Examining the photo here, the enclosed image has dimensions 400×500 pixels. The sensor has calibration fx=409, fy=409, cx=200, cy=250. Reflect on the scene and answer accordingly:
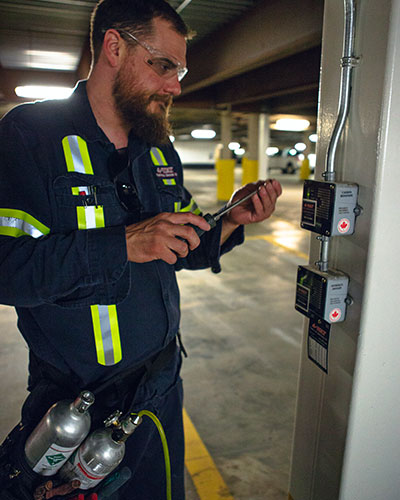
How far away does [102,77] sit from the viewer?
1.41 m

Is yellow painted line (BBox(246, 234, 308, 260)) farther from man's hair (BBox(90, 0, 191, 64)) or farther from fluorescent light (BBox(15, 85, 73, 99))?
man's hair (BBox(90, 0, 191, 64))

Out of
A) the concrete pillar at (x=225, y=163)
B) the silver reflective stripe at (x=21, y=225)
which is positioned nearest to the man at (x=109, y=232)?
the silver reflective stripe at (x=21, y=225)

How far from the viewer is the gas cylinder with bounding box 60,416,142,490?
3.92ft

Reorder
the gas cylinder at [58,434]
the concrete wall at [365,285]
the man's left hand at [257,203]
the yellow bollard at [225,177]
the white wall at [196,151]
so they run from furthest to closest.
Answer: the white wall at [196,151] → the yellow bollard at [225,177] → the man's left hand at [257,203] → the gas cylinder at [58,434] → the concrete wall at [365,285]

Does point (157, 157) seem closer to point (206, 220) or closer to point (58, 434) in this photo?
point (206, 220)

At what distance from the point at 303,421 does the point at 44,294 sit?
1060mm

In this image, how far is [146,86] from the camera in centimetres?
139

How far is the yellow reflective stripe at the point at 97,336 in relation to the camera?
1.27m

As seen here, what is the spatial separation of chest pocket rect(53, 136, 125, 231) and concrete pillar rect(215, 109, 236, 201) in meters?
10.2

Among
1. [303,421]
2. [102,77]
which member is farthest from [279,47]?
[303,421]

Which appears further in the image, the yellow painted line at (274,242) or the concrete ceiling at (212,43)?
the yellow painted line at (274,242)

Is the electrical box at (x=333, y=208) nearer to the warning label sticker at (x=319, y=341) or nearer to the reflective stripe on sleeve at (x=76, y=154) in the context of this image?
the warning label sticker at (x=319, y=341)

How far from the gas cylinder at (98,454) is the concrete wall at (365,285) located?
2.11ft

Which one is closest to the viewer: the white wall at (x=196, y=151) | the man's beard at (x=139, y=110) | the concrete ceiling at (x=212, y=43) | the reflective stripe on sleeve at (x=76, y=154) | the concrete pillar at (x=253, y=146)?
the reflective stripe on sleeve at (x=76, y=154)
